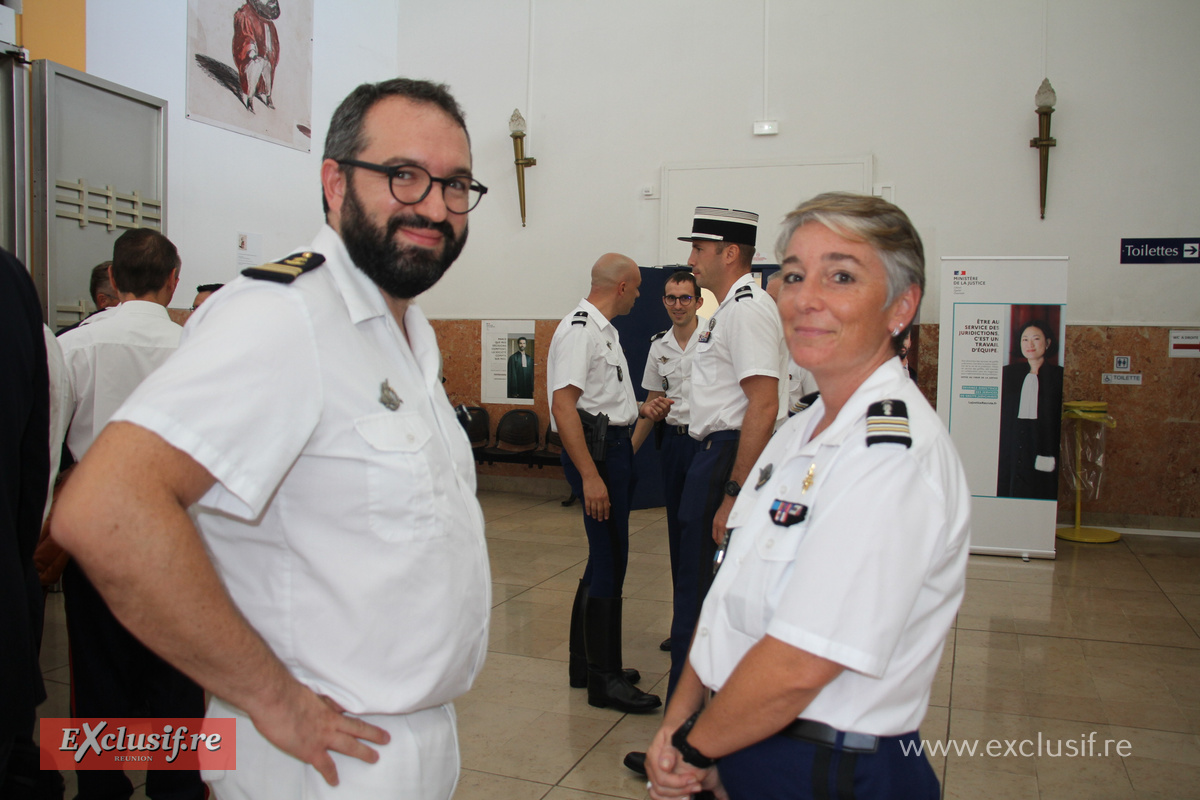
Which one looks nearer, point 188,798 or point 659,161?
point 188,798

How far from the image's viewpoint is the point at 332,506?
103 centimetres

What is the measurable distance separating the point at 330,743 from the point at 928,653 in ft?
2.76

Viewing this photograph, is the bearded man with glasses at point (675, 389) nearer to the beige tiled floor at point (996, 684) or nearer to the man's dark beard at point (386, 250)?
the beige tiled floor at point (996, 684)

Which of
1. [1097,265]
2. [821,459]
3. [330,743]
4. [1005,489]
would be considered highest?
[1097,265]

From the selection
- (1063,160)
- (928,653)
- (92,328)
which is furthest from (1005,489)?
(92,328)

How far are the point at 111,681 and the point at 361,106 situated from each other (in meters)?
2.06

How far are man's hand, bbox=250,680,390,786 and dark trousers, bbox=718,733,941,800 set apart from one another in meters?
0.56

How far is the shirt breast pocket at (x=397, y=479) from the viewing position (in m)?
1.04

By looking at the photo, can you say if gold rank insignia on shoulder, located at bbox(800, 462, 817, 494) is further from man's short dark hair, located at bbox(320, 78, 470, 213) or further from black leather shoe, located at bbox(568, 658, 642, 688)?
black leather shoe, located at bbox(568, 658, 642, 688)

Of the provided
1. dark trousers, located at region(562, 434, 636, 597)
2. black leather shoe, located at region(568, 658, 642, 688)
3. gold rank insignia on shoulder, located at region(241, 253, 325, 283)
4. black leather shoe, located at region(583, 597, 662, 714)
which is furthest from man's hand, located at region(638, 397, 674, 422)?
gold rank insignia on shoulder, located at region(241, 253, 325, 283)

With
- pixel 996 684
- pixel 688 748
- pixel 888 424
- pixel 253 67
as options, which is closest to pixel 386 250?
pixel 888 424

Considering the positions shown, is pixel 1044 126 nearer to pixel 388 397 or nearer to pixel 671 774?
pixel 671 774

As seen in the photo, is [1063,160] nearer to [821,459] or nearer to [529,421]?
[529,421]

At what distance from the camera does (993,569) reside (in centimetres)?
530
